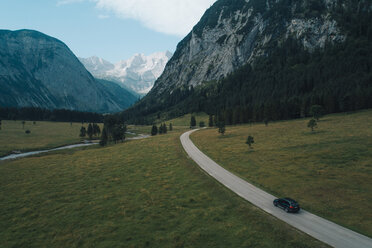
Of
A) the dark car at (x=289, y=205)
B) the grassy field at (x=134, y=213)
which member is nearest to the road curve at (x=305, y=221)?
the dark car at (x=289, y=205)

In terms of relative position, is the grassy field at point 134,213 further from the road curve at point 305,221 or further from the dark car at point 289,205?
the dark car at point 289,205

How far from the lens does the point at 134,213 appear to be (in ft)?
89.5

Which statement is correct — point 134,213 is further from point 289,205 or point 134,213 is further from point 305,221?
point 305,221

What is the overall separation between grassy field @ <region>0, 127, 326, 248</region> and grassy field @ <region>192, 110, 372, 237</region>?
308 inches

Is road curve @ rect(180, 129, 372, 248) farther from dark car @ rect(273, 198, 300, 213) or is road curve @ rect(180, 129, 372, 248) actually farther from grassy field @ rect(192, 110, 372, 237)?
grassy field @ rect(192, 110, 372, 237)

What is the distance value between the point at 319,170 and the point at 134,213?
35248 millimetres

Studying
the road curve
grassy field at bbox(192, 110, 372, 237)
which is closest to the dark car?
the road curve

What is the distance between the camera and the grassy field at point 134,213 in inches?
850

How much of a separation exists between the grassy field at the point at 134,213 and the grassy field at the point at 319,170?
7829 millimetres

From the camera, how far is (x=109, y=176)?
145 feet

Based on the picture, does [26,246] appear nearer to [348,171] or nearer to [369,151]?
[348,171]

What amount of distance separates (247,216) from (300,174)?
1915cm

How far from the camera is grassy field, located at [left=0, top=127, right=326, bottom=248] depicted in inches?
850

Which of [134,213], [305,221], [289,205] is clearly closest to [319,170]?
[289,205]
